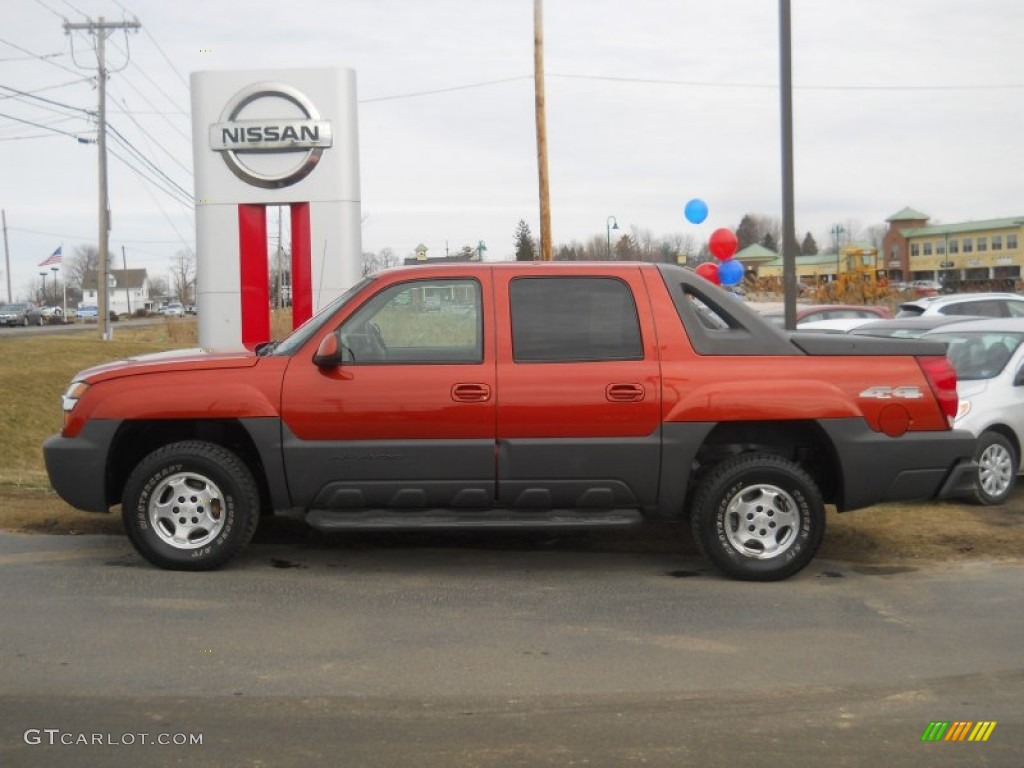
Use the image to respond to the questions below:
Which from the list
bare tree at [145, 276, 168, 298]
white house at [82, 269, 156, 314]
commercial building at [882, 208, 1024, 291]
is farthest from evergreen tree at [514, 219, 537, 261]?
bare tree at [145, 276, 168, 298]

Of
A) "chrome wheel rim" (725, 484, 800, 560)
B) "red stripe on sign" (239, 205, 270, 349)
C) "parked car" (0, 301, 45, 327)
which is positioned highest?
"parked car" (0, 301, 45, 327)

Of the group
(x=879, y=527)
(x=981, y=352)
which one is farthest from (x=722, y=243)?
(x=879, y=527)

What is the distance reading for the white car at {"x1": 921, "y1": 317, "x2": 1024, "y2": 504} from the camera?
30.7 ft

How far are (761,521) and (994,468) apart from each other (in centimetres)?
370

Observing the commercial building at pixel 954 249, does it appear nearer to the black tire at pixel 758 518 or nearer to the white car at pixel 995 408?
the white car at pixel 995 408

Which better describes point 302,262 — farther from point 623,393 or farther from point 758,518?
point 758,518

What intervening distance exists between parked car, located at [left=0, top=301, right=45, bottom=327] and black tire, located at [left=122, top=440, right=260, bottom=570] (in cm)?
6335

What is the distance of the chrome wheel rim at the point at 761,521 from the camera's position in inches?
262

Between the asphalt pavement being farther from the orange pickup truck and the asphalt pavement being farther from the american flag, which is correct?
the american flag

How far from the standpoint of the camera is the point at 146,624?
226 inches

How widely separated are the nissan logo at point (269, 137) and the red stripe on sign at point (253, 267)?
20.5 inches

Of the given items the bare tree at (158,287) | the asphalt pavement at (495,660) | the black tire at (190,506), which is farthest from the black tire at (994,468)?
the bare tree at (158,287)

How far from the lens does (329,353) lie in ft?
21.0

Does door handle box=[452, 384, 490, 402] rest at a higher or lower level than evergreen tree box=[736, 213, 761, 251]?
lower
